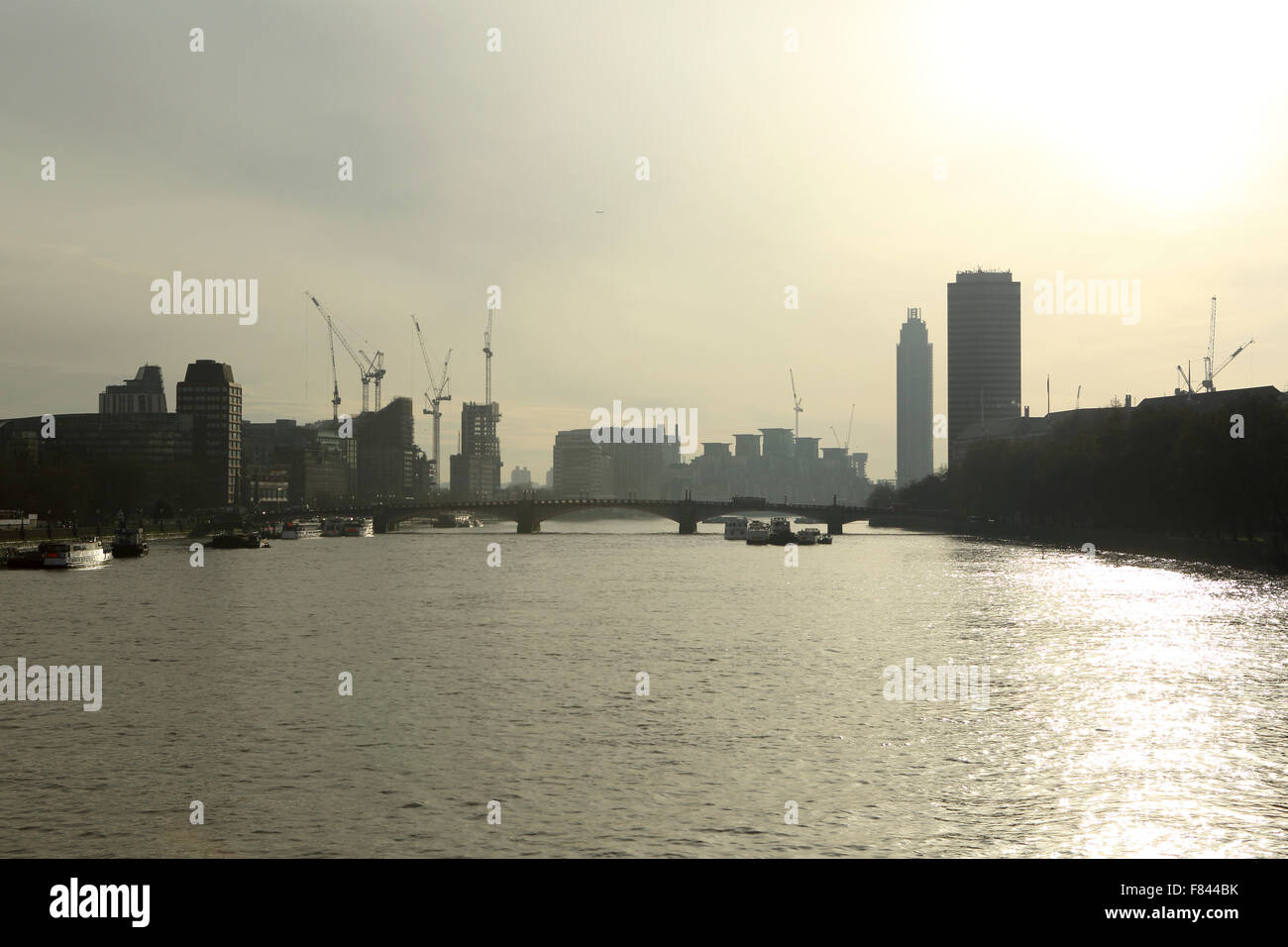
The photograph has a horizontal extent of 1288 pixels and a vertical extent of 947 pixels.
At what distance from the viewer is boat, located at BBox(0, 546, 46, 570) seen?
121312mm

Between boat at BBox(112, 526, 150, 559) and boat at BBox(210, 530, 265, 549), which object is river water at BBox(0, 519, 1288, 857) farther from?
boat at BBox(210, 530, 265, 549)

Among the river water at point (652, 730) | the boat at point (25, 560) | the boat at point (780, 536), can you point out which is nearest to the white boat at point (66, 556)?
the boat at point (25, 560)

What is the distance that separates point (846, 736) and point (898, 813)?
8.74 meters

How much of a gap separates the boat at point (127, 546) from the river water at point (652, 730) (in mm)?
59684

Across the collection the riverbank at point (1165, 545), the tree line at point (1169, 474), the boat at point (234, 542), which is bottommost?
the boat at point (234, 542)

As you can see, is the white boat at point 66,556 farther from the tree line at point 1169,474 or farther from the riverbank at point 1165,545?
the riverbank at point 1165,545

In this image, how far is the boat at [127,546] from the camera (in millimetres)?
137500

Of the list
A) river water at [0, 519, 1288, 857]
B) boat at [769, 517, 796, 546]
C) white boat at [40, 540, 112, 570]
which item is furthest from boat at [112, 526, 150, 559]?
boat at [769, 517, 796, 546]

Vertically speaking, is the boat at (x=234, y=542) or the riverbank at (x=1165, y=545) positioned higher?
the riverbank at (x=1165, y=545)

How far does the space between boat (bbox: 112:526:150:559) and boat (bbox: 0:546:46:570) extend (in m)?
11.9

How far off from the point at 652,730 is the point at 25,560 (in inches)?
4279

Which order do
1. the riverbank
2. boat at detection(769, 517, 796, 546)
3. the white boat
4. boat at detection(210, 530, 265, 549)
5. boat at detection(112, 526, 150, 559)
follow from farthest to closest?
boat at detection(769, 517, 796, 546) → boat at detection(210, 530, 265, 549) → boat at detection(112, 526, 150, 559) → the white boat → the riverbank

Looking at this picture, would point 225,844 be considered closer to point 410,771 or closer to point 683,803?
point 410,771
